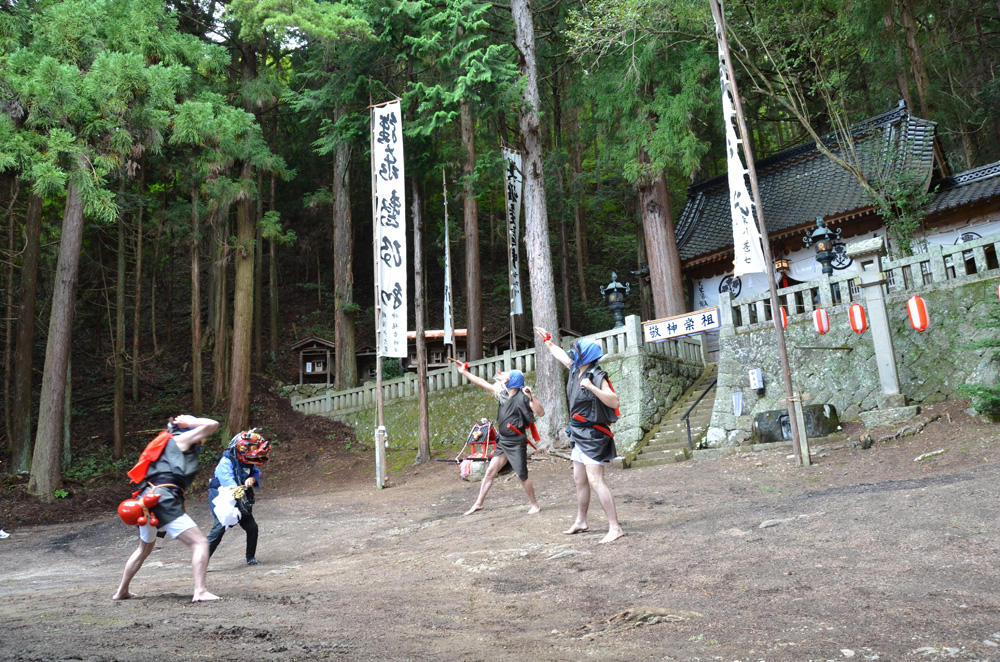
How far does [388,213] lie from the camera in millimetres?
14211

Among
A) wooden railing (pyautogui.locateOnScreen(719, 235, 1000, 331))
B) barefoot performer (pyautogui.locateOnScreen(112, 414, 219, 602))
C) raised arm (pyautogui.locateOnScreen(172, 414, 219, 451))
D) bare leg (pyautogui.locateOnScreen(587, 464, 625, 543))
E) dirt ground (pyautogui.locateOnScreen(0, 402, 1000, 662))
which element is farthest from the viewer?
wooden railing (pyautogui.locateOnScreen(719, 235, 1000, 331))

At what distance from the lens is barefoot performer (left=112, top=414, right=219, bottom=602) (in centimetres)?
501

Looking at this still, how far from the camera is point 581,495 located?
627cm

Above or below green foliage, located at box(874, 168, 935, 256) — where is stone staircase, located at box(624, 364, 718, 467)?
below

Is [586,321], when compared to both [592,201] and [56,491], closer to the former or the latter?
[592,201]

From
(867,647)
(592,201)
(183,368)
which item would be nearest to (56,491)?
(183,368)

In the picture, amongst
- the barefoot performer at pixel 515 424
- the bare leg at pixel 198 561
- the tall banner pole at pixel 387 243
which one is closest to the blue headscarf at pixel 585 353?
the barefoot performer at pixel 515 424

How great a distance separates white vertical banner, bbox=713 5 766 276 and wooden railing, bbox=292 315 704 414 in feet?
9.48

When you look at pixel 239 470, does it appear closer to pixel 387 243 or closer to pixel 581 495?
pixel 581 495

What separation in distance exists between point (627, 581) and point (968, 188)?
15.7 meters

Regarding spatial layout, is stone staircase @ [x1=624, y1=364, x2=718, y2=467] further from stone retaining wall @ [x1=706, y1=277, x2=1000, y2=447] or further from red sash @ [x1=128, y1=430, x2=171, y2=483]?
Answer: red sash @ [x1=128, y1=430, x2=171, y2=483]

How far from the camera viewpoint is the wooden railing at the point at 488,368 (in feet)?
48.2

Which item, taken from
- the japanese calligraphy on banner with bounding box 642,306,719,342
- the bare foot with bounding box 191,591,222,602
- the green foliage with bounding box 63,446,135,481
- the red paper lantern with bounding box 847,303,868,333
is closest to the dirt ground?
the bare foot with bounding box 191,591,222,602

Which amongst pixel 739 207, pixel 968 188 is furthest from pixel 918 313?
pixel 968 188
